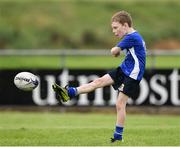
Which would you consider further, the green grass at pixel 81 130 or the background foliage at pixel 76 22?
A: the background foliage at pixel 76 22

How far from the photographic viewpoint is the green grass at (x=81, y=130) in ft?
43.8

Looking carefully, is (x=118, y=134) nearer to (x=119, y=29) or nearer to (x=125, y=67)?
(x=125, y=67)

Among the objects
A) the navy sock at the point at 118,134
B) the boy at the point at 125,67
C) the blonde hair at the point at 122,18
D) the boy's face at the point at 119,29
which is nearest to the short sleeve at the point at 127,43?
the boy at the point at 125,67

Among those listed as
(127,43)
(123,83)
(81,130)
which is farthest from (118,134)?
A: (81,130)

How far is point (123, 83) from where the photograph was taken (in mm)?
13375

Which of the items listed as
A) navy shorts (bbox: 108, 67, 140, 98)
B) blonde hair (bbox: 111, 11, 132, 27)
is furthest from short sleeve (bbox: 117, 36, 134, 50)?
navy shorts (bbox: 108, 67, 140, 98)

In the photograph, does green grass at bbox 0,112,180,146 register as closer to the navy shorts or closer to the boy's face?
the navy shorts

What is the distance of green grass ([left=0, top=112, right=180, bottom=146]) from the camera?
13.4 metres

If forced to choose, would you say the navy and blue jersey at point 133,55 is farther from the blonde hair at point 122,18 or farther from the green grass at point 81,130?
the green grass at point 81,130

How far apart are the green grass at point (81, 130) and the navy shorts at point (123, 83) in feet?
2.69

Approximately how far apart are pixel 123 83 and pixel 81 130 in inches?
86.6

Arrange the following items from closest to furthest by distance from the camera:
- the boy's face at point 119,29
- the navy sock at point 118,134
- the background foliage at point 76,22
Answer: the navy sock at point 118,134
the boy's face at point 119,29
the background foliage at point 76,22

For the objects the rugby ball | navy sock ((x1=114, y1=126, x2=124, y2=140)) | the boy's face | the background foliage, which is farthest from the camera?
the background foliage

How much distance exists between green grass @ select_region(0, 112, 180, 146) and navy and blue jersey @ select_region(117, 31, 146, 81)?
1110mm
